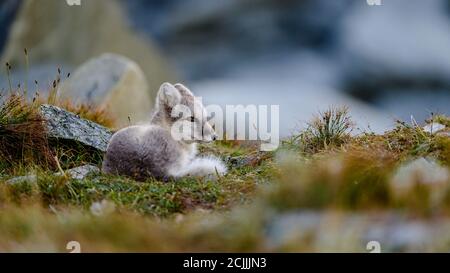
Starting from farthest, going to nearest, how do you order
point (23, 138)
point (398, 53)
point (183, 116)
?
point (398, 53)
point (23, 138)
point (183, 116)

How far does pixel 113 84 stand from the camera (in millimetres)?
16984

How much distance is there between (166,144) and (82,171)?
110 cm

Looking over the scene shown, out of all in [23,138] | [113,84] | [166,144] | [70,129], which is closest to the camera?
[166,144]

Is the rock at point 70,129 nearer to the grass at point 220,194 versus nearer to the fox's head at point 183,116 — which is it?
the grass at point 220,194

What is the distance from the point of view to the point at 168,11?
2500 centimetres

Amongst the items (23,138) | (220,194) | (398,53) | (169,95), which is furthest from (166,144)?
(398,53)

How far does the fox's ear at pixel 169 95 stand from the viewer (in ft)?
27.0

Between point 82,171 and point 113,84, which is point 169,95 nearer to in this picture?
point 82,171

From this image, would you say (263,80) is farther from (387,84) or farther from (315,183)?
(315,183)

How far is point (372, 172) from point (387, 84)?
50.7ft
